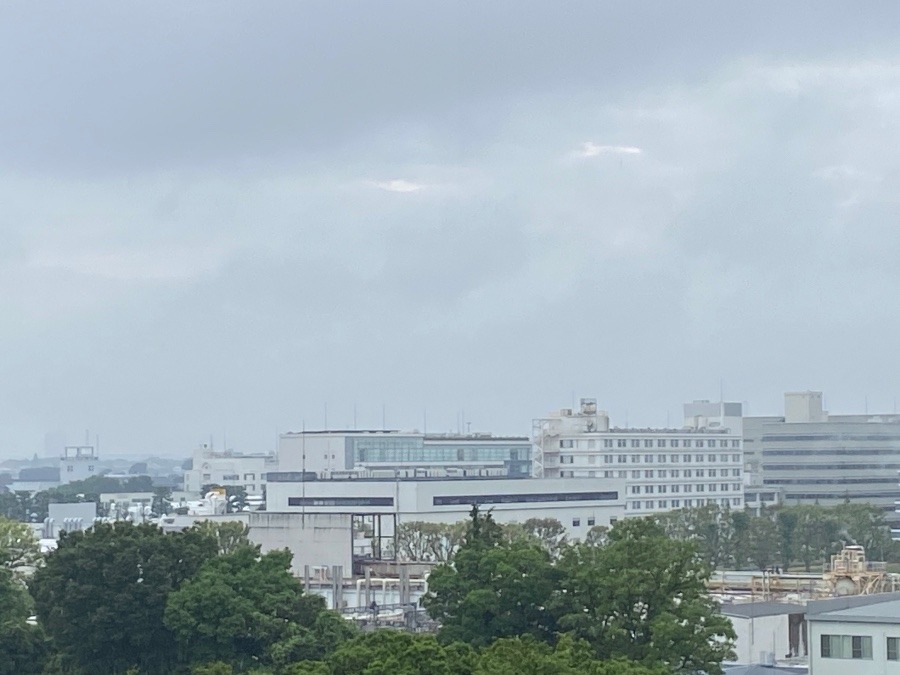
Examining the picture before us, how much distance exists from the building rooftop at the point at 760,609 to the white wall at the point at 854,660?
32.4ft

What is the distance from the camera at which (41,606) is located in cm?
4775

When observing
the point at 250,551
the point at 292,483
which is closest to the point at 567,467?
the point at 292,483

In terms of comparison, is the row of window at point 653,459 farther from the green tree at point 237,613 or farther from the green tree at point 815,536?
the green tree at point 237,613

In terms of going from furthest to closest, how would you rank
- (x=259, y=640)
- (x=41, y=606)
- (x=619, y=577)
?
(x=41, y=606) → (x=259, y=640) → (x=619, y=577)

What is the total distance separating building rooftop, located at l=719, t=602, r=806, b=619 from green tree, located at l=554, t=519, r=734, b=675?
1299cm

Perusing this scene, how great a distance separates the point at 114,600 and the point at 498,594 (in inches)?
439

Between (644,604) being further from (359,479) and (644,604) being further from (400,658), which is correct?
(359,479)

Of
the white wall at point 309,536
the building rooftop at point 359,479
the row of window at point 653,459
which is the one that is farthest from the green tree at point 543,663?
the row of window at point 653,459

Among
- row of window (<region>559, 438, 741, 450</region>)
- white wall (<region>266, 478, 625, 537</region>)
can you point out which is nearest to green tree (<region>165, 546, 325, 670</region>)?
white wall (<region>266, 478, 625, 537</region>)

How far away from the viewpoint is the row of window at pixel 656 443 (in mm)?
135250

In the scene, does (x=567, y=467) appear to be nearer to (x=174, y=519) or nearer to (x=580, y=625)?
(x=174, y=519)

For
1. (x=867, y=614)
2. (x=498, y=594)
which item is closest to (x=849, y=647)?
(x=867, y=614)

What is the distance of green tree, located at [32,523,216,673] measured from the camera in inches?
1817

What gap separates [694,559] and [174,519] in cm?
8127
